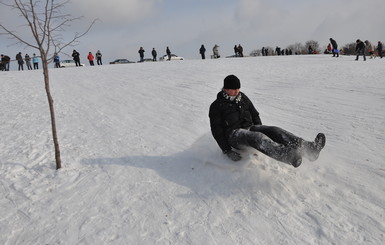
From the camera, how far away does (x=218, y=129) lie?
4.70 metres

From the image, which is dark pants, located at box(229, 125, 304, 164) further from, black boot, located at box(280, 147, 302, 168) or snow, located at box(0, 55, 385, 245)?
snow, located at box(0, 55, 385, 245)

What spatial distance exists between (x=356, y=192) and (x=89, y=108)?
24.9 ft

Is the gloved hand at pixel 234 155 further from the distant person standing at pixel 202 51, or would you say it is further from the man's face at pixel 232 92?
the distant person standing at pixel 202 51

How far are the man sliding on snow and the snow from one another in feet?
1.12

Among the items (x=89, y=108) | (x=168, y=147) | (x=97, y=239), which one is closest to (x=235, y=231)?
(x=97, y=239)

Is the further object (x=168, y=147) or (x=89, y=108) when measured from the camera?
(x=89, y=108)

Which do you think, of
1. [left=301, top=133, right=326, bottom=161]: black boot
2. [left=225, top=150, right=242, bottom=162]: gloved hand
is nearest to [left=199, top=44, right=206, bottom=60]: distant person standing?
[left=225, top=150, right=242, bottom=162]: gloved hand

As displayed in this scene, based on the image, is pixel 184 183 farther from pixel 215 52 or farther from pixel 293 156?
pixel 215 52

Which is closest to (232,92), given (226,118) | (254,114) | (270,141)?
(226,118)

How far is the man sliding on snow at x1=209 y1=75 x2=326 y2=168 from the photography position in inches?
157

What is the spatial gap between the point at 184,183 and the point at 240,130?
1.05 m

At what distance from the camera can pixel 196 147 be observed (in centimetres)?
559

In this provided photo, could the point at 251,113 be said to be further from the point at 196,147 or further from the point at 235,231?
the point at 235,231

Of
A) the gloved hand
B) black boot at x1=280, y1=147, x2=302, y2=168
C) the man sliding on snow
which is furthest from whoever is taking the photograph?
the gloved hand
